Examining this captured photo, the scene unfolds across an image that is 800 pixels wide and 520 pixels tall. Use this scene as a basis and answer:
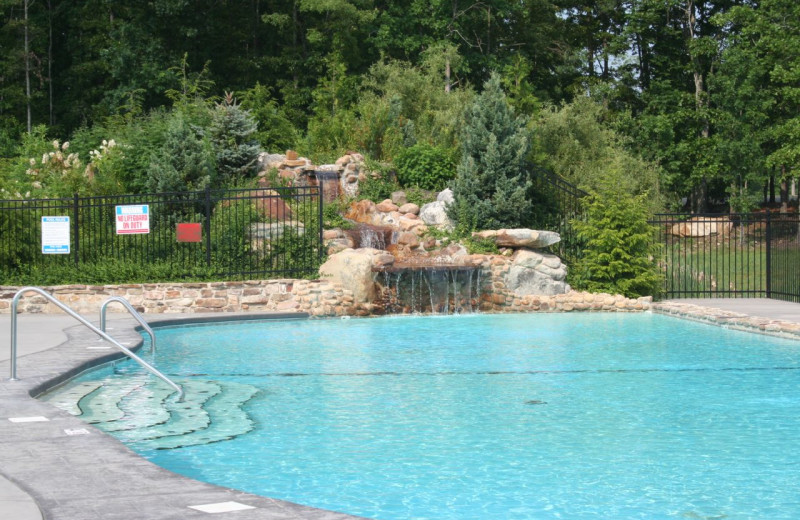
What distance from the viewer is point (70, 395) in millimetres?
9297

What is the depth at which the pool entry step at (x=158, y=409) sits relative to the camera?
7.80 meters

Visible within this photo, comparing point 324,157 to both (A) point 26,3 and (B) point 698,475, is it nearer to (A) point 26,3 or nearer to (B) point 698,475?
(B) point 698,475

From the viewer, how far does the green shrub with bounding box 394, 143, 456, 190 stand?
23.2 meters

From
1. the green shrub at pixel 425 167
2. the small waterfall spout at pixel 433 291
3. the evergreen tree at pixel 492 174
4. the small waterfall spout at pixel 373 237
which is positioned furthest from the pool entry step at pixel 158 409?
the green shrub at pixel 425 167

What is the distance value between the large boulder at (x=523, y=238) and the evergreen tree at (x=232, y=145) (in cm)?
717

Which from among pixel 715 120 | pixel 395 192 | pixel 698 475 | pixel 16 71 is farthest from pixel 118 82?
pixel 698 475

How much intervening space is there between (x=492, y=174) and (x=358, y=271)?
15.2ft

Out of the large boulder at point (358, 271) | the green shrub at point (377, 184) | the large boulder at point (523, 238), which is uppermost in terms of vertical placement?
the green shrub at point (377, 184)

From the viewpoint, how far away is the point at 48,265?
19.5 m

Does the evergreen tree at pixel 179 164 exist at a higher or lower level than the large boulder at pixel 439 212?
higher

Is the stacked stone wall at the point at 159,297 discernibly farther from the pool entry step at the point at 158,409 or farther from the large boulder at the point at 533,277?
the pool entry step at the point at 158,409

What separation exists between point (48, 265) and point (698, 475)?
54.1ft

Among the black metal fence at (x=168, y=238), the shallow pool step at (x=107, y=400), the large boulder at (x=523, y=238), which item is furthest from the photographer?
the large boulder at (x=523, y=238)

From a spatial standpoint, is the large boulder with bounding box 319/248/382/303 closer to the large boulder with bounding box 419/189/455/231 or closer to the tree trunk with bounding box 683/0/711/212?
the large boulder with bounding box 419/189/455/231
